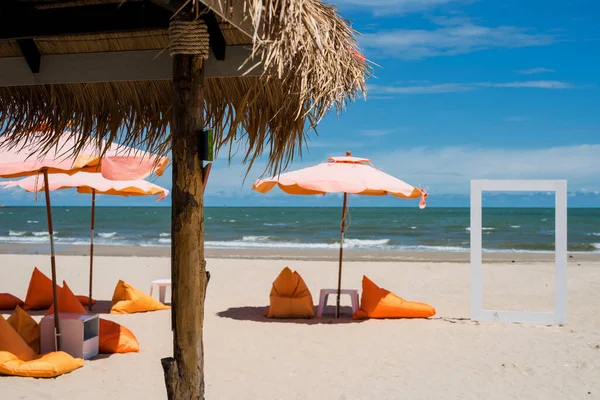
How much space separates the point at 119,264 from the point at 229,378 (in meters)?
8.88

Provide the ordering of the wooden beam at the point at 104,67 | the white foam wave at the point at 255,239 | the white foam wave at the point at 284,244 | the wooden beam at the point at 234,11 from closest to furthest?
1. the wooden beam at the point at 234,11
2. the wooden beam at the point at 104,67
3. the white foam wave at the point at 284,244
4. the white foam wave at the point at 255,239

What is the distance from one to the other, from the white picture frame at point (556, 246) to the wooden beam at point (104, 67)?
3928 millimetres

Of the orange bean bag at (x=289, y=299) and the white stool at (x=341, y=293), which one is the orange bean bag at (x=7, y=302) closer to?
the orange bean bag at (x=289, y=299)

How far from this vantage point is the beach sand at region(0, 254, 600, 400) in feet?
13.9

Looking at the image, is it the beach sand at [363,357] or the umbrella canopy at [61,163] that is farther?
the umbrella canopy at [61,163]

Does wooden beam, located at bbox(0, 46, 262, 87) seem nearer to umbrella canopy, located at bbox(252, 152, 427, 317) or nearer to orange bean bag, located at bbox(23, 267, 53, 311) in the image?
umbrella canopy, located at bbox(252, 152, 427, 317)

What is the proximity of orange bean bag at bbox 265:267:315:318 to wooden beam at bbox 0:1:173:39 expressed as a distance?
4028 mm

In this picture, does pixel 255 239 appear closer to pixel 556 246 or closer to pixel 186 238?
pixel 556 246

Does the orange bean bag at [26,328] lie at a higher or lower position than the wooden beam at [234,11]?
lower

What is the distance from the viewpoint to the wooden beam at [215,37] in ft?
10.00

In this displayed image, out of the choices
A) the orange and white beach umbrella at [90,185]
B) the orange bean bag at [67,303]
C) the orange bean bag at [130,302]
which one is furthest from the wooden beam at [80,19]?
the orange bean bag at [130,302]

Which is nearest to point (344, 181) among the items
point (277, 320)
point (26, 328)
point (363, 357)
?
point (277, 320)

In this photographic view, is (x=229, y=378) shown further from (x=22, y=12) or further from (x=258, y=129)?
(x=22, y=12)

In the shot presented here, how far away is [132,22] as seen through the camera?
3111mm
